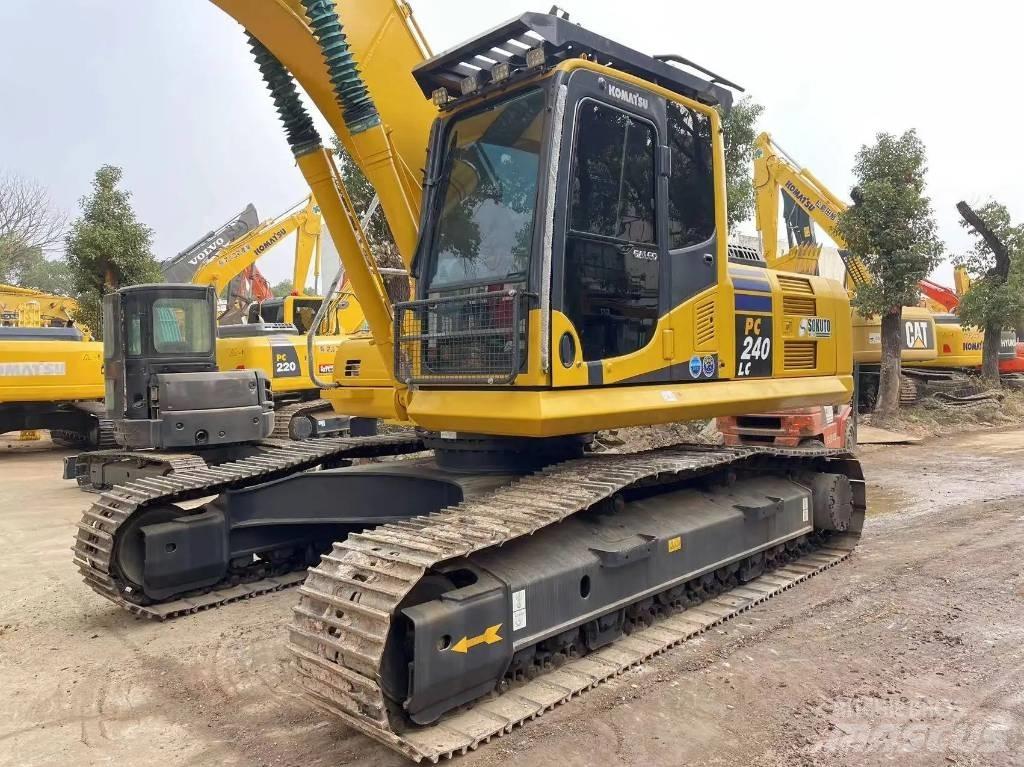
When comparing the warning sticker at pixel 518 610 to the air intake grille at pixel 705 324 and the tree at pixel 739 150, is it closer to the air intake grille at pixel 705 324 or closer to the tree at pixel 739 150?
the air intake grille at pixel 705 324

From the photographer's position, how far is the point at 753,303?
5.44 metres

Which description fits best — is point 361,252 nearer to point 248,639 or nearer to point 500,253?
point 500,253

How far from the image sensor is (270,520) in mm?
5461

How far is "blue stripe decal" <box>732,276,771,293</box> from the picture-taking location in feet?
17.4

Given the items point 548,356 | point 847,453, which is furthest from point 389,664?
point 847,453

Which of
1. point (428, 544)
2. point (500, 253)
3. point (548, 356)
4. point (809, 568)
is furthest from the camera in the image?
point (809, 568)

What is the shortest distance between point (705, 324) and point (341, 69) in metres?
2.54

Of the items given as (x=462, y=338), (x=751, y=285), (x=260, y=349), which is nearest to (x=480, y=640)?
(x=462, y=338)

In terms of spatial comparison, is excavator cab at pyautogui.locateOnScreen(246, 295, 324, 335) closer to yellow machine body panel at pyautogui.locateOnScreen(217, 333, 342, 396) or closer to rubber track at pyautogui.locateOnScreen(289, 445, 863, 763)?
yellow machine body panel at pyautogui.locateOnScreen(217, 333, 342, 396)

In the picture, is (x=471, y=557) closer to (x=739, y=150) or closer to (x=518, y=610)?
(x=518, y=610)

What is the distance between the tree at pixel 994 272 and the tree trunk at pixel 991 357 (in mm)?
23

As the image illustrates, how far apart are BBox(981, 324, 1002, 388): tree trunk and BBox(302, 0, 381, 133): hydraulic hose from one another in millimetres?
18883

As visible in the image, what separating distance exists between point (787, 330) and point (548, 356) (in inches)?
99.1

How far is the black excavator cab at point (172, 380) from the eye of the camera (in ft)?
31.3
